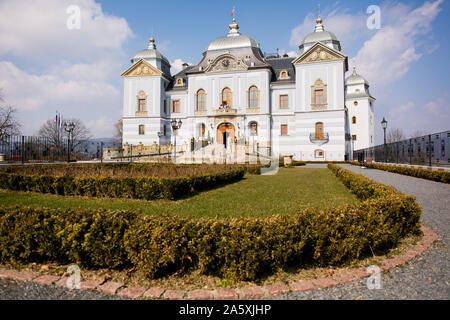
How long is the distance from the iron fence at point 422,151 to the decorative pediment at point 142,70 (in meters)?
30.7

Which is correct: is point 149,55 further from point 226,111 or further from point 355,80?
point 355,80

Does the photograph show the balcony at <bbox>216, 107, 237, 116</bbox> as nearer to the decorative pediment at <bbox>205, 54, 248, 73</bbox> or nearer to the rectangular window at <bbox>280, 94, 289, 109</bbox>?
the decorative pediment at <bbox>205, 54, 248, 73</bbox>

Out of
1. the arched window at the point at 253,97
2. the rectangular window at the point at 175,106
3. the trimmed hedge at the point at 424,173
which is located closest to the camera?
the trimmed hedge at the point at 424,173

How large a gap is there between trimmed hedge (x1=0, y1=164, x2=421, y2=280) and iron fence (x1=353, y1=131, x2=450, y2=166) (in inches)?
511

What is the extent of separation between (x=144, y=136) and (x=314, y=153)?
933 inches

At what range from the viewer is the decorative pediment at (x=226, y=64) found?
34.9 m

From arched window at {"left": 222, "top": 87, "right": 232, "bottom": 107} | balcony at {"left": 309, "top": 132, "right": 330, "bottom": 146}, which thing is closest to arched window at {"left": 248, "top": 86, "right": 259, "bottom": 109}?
arched window at {"left": 222, "top": 87, "right": 232, "bottom": 107}

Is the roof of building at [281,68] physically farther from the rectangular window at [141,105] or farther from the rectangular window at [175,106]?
the rectangular window at [141,105]

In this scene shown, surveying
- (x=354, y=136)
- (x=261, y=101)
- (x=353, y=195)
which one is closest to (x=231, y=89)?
(x=261, y=101)

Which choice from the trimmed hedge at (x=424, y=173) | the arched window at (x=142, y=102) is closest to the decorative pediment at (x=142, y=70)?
the arched window at (x=142, y=102)

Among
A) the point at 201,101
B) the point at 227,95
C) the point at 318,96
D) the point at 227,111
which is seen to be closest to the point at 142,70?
the point at 201,101

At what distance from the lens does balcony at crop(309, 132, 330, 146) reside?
3250 cm

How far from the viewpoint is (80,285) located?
323 cm
